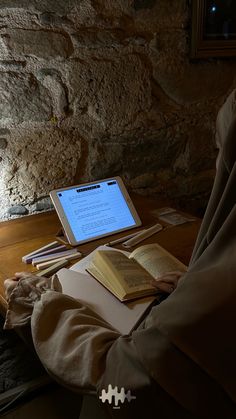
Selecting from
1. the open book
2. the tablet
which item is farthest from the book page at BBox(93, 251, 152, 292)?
the tablet

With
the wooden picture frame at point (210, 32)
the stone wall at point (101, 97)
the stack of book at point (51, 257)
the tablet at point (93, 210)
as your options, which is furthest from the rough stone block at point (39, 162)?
the wooden picture frame at point (210, 32)

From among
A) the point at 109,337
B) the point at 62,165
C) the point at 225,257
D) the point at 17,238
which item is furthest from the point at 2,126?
the point at 225,257

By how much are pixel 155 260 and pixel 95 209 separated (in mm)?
338

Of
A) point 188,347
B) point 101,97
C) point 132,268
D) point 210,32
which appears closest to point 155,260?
point 132,268

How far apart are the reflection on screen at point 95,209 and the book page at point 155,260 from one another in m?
0.21

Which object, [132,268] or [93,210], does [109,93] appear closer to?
[93,210]

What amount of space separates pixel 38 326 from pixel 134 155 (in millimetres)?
1081

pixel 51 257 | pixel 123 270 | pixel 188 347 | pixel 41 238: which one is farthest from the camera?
pixel 41 238

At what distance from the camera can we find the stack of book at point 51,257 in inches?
43.2

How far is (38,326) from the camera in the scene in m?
0.78

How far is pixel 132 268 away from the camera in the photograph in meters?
1.04

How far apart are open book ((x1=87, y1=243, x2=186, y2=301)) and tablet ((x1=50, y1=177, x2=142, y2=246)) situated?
0.21m

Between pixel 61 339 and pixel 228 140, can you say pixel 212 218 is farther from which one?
pixel 61 339

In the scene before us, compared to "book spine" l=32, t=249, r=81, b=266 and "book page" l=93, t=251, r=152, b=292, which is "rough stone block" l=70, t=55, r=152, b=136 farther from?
"book page" l=93, t=251, r=152, b=292
